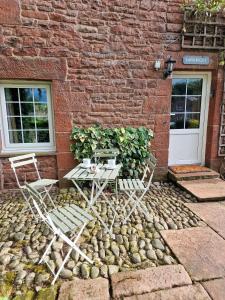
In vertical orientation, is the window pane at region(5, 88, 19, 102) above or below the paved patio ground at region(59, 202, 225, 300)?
above

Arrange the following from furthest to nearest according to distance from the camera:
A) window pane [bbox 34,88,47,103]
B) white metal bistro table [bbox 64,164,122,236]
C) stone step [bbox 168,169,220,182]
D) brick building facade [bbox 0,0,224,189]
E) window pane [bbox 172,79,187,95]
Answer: window pane [bbox 172,79,187,95], stone step [bbox 168,169,220,182], window pane [bbox 34,88,47,103], brick building facade [bbox 0,0,224,189], white metal bistro table [bbox 64,164,122,236]

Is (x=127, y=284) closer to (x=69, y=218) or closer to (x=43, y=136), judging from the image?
(x=69, y=218)

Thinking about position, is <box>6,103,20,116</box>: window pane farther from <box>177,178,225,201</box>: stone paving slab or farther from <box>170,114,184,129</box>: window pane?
<box>177,178,225,201</box>: stone paving slab

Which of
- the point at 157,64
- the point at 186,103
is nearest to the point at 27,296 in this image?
the point at 157,64

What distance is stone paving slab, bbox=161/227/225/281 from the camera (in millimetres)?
2048

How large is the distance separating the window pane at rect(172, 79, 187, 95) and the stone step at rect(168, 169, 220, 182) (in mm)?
1671

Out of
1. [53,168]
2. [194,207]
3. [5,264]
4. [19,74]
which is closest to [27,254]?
[5,264]

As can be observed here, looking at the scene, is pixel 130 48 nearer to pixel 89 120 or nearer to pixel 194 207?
pixel 89 120

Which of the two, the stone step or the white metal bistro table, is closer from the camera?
the white metal bistro table

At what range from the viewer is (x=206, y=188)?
3.91 meters

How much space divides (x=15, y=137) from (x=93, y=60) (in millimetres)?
2010

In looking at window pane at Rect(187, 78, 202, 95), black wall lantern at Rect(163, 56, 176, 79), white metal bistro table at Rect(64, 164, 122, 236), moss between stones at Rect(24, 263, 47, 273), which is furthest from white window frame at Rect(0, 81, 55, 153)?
window pane at Rect(187, 78, 202, 95)

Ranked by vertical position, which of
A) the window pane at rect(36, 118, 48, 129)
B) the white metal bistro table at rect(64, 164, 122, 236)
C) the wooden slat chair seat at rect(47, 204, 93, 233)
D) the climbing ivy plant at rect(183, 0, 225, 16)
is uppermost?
the climbing ivy plant at rect(183, 0, 225, 16)

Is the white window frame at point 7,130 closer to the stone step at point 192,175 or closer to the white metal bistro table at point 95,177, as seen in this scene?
the white metal bistro table at point 95,177
